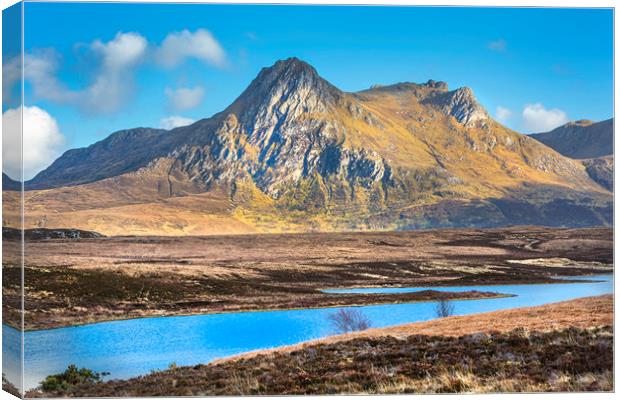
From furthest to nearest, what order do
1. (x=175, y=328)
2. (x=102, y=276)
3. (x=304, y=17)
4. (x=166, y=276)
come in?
(x=166, y=276) < (x=102, y=276) < (x=175, y=328) < (x=304, y=17)

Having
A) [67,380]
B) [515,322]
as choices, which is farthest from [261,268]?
[67,380]

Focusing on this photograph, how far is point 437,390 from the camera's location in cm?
1995

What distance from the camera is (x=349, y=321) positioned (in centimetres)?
3919

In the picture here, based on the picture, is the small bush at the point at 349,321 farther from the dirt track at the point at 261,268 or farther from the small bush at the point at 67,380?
the small bush at the point at 67,380

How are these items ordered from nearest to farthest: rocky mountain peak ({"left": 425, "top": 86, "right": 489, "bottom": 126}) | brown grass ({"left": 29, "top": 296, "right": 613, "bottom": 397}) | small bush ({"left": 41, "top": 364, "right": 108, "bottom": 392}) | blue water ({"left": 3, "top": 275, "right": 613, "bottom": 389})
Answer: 1. brown grass ({"left": 29, "top": 296, "right": 613, "bottom": 397})
2. small bush ({"left": 41, "top": 364, "right": 108, "bottom": 392})
3. blue water ({"left": 3, "top": 275, "right": 613, "bottom": 389})
4. rocky mountain peak ({"left": 425, "top": 86, "right": 489, "bottom": 126})

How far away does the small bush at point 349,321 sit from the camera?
127 feet

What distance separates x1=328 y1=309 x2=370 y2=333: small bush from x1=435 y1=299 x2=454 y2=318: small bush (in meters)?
4.61

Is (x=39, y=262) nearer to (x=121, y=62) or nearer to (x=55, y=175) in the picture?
(x=121, y=62)

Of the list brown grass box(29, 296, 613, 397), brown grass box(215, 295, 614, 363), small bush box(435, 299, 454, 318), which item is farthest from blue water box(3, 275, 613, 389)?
brown grass box(215, 295, 614, 363)

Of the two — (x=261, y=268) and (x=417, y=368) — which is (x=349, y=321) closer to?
(x=417, y=368)

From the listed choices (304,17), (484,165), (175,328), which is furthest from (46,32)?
(484,165)

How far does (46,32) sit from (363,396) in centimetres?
2194

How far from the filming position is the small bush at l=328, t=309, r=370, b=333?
38.8 meters

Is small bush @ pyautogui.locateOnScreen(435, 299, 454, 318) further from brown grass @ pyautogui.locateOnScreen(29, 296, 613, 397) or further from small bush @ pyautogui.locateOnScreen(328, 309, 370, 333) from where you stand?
brown grass @ pyautogui.locateOnScreen(29, 296, 613, 397)
